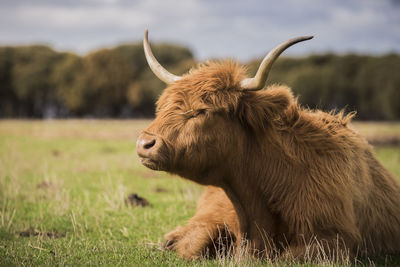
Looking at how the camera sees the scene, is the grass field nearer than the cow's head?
No

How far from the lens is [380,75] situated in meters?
52.0

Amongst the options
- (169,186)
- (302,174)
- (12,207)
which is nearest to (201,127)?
(302,174)

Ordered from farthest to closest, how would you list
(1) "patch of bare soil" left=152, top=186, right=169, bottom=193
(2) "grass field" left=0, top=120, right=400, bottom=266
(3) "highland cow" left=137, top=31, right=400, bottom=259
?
(1) "patch of bare soil" left=152, top=186, right=169, bottom=193
(2) "grass field" left=0, top=120, right=400, bottom=266
(3) "highland cow" left=137, top=31, right=400, bottom=259

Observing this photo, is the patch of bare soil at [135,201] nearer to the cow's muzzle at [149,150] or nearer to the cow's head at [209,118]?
the cow's head at [209,118]

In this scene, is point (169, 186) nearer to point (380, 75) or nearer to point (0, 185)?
A: point (0, 185)

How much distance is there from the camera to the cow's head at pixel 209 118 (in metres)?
4.00

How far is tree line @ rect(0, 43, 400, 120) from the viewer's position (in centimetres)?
5475

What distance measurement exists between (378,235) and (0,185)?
7.67 m

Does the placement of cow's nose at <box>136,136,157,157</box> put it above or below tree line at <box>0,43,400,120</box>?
above

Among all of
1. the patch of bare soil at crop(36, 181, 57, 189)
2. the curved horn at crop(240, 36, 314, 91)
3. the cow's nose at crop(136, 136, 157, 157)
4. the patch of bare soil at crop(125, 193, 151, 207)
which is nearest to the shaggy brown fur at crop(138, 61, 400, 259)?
the cow's nose at crop(136, 136, 157, 157)

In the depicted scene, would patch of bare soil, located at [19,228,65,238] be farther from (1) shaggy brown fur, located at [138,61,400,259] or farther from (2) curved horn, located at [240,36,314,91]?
(2) curved horn, located at [240,36,314,91]

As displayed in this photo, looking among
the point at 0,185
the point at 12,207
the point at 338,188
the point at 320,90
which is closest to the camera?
the point at 338,188

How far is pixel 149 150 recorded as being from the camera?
388 cm

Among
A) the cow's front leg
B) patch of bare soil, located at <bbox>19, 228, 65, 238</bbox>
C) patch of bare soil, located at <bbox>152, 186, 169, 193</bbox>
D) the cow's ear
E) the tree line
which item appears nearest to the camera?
the cow's ear
